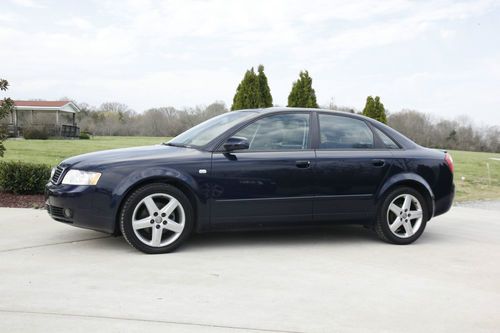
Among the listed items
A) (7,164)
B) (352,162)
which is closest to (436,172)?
(352,162)

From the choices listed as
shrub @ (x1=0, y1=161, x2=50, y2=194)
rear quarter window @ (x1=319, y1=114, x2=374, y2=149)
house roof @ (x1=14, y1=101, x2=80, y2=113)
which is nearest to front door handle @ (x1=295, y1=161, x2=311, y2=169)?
rear quarter window @ (x1=319, y1=114, x2=374, y2=149)

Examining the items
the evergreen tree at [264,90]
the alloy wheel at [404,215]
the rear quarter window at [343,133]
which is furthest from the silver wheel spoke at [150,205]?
the evergreen tree at [264,90]

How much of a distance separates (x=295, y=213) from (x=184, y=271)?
4.99ft

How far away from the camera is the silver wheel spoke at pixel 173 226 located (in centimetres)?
531

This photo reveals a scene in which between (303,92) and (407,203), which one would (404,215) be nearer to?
(407,203)

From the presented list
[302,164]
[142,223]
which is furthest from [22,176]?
[302,164]

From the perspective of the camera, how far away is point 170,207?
5.30 m

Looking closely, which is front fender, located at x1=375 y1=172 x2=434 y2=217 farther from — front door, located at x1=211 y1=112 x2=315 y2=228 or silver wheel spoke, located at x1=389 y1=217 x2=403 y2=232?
front door, located at x1=211 y1=112 x2=315 y2=228

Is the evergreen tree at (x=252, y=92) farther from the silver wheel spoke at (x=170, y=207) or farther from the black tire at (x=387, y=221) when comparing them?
the silver wheel spoke at (x=170, y=207)

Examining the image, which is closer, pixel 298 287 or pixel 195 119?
pixel 298 287

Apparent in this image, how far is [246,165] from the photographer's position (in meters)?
5.54

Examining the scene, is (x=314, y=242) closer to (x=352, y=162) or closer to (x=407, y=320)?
(x=352, y=162)

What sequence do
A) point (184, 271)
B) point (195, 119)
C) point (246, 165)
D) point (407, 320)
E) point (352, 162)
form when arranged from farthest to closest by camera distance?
point (195, 119) → point (352, 162) → point (246, 165) → point (184, 271) → point (407, 320)

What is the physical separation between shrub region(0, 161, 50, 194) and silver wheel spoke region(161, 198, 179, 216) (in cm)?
423
